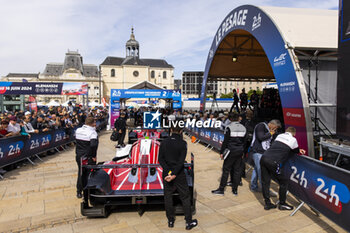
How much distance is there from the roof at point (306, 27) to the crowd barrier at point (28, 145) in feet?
30.6

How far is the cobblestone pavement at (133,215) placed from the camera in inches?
169

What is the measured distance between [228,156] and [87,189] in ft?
10.2

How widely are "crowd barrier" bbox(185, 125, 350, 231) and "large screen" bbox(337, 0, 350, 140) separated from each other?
1.47 meters

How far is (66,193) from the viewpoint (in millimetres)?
6074

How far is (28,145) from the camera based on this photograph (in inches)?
363

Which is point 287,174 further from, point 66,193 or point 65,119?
point 65,119

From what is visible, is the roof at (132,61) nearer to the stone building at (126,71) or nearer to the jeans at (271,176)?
the stone building at (126,71)

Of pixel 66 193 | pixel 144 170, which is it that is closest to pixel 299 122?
pixel 144 170

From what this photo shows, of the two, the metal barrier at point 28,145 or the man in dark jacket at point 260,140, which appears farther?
the metal barrier at point 28,145

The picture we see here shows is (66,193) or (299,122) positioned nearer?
(66,193)

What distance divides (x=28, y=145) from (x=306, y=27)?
34.4 feet

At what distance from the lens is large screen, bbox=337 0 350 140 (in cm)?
525

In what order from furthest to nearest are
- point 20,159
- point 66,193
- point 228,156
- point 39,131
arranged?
point 39,131, point 20,159, point 66,193, point 228,156

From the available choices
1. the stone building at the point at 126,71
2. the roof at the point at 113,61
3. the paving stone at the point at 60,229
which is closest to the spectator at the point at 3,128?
the paving stone at the point at 60,229
